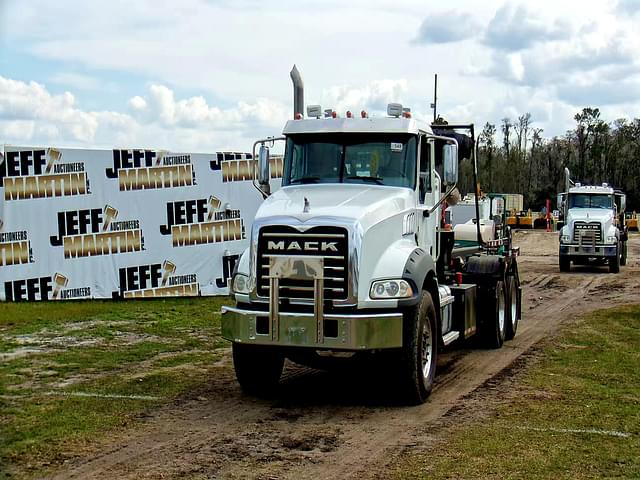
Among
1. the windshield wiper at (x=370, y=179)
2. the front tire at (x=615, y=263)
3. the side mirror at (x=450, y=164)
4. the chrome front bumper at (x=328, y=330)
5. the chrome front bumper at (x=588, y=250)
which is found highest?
the side mirror at (x=450, y=164)

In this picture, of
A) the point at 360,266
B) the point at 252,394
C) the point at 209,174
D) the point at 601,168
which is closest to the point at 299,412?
the point at 252,394

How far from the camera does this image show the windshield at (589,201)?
29.6 meters

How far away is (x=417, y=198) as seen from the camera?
10.1 metres

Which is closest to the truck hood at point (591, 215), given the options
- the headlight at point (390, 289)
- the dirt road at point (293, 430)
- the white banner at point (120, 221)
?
the white banner at point (120, 221)

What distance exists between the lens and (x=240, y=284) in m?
9.14

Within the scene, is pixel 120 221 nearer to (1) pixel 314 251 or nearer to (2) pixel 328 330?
(1) pixel 314 251

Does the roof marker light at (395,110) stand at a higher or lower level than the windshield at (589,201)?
higher

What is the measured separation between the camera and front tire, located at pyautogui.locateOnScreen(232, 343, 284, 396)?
9.52 meters

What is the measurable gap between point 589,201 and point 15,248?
64.3 ft

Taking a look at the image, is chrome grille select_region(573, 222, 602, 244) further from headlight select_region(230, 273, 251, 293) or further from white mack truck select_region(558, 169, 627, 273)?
headlight select_region(230, 273, 251, 293)

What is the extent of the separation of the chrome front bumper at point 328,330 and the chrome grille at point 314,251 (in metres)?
0.25

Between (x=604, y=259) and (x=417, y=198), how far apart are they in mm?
20811

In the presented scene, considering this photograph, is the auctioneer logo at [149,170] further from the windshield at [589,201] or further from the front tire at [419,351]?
the windshield at [589,201]

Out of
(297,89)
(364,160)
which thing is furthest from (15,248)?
(364,160)
